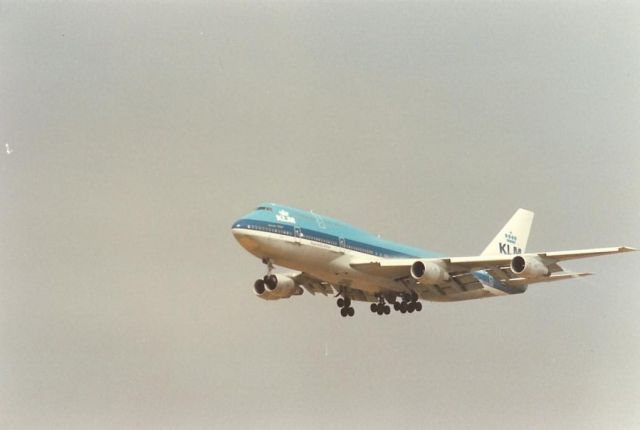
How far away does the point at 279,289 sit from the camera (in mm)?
55594

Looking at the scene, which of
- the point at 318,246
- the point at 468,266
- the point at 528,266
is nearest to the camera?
the point at 528,266

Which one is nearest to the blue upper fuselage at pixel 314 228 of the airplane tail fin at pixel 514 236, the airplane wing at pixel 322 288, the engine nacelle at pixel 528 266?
the airplane wing at pixel 322 288

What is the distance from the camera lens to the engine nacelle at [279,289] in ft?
174

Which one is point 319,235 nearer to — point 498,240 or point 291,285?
point 291,285

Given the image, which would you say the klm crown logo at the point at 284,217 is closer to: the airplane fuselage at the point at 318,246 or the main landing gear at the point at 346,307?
the airplane fuselage at the point at 318,246

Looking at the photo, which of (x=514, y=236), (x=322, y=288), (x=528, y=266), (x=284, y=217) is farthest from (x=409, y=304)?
(x=514, y=236)

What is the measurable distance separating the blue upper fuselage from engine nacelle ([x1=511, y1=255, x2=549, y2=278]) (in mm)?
8420

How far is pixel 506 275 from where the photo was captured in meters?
52.6

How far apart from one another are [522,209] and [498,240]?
4.19 meters

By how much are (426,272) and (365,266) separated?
3461 millimetres

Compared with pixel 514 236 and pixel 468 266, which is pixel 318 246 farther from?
pixel 514 236

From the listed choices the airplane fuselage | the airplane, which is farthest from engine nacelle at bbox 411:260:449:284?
the airplane fuselage

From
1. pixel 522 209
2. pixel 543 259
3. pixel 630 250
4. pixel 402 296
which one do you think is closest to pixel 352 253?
pixel 402 296

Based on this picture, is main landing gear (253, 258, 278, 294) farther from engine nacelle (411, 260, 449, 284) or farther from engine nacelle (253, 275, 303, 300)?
engine nacelle (411, 260, 449, 284)
